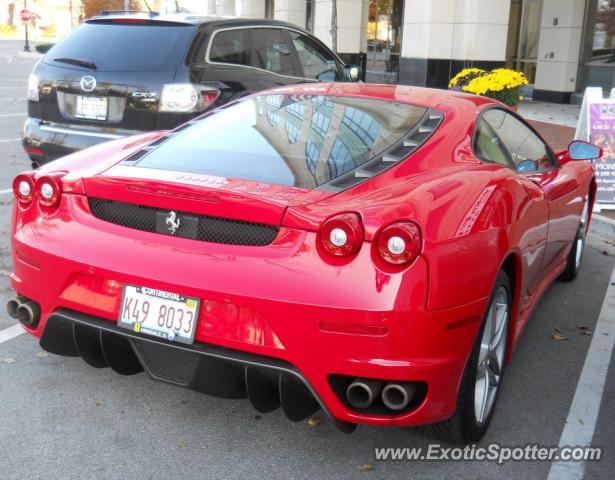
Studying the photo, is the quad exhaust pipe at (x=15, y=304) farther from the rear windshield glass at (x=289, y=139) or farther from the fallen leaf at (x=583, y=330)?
the fallen leaf at (x=583, y=330)

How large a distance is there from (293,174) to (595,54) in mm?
18642

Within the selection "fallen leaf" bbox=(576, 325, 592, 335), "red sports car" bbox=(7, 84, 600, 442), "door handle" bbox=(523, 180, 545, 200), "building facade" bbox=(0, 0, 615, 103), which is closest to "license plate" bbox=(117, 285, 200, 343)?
"red sports car" bbox=(7, 84, 600, 442)

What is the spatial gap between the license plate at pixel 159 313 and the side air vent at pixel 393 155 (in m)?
0.70

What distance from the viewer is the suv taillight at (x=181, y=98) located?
5.91m

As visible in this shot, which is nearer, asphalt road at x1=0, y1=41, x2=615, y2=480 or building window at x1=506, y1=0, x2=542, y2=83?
asphalt road at x1=0, y1=41, x2=615, y2=480

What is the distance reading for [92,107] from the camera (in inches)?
237

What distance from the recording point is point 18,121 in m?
13.3

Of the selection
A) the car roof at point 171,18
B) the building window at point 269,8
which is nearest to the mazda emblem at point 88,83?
the car roof at point 171,18

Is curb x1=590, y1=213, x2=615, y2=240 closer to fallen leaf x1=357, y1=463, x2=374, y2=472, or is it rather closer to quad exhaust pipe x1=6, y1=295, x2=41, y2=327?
fallen leaf x1=357, y1=463, x2=374, y2=472

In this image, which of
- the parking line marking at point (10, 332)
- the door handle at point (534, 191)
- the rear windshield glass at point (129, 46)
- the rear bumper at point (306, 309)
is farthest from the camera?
the rear windshield glass at point (129, 46)

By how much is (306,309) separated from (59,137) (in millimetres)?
4071

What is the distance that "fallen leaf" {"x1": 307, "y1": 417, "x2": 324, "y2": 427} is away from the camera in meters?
3.34

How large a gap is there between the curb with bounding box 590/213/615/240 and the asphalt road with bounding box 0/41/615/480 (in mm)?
3583

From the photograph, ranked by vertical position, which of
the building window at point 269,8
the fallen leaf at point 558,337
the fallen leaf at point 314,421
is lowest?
the fallen leaf at point 558,337
